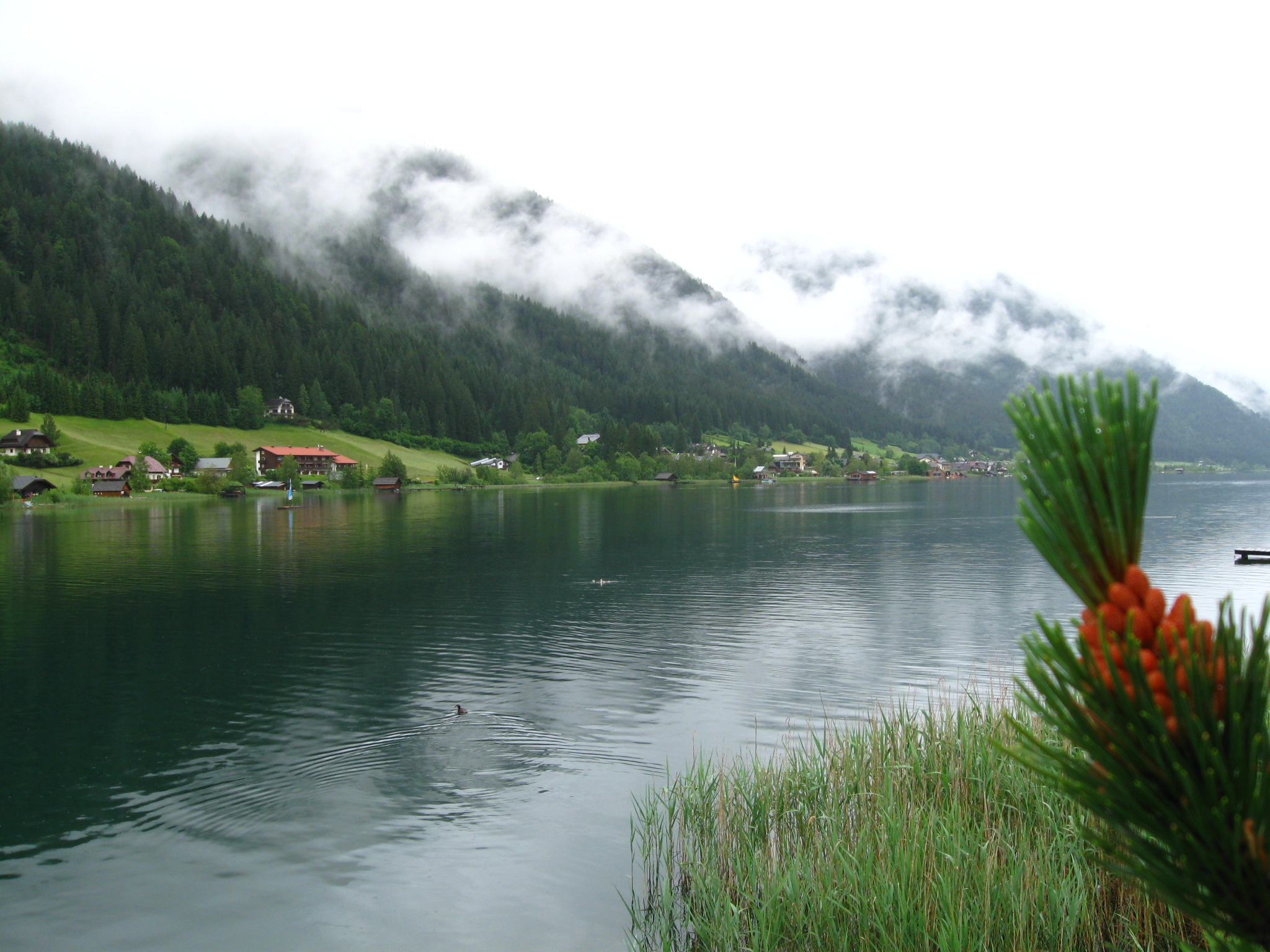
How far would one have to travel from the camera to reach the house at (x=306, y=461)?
7347 inches

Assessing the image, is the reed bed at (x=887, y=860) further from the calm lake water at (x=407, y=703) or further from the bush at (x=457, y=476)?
the bush at (x=457, y=476)

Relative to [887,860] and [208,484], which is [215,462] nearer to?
[208,484]

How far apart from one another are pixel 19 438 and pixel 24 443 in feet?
4.87

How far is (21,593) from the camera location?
45.6 metres

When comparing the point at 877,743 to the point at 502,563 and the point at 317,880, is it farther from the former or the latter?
the point at 502,563

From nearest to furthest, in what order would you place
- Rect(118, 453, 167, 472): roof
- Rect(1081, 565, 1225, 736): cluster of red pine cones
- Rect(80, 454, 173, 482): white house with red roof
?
1. Rect(1081, 565, 1225, 736): cluster of red pine cones
2. Rect(80, 454, 173, 482): white house with red roof
3. Rect(118, 453, 167, 472): roof

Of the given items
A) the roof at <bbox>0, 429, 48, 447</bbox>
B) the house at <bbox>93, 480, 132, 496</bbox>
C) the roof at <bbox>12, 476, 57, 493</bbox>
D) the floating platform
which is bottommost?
the floating platform

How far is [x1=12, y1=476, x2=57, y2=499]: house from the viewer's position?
124500 millimetres

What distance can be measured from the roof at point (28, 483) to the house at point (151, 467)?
56.1 feet

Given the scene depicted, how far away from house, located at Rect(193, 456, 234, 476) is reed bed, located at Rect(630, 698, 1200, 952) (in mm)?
159136

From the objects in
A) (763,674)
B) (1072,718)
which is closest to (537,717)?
(763,674)

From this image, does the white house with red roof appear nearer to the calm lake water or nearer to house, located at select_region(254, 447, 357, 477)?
house, located at select_region(254, 447, 357, 477)

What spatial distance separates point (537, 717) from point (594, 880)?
9795 mm

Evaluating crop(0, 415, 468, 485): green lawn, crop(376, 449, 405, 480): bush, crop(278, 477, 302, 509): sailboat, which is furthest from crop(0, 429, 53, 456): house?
crop(376, 449, 405, 480): bush
